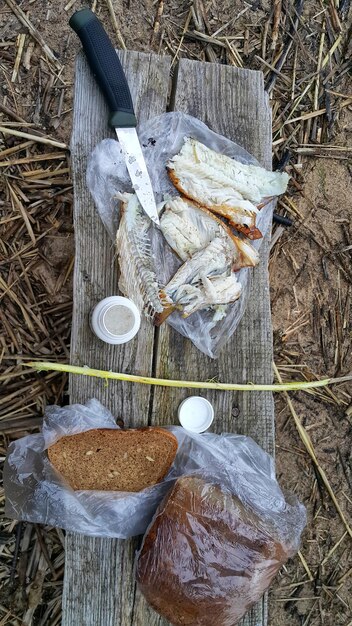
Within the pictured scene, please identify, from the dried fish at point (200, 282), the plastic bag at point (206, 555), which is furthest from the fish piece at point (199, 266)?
the plastic bag at point (206, 555)

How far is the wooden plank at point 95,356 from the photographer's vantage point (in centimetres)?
226

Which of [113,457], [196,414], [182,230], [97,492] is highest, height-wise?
[182,230]

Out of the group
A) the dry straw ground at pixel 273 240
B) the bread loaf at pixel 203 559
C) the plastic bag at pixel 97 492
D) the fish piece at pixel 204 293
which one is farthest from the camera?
the dry straw ground at pixel 273 240

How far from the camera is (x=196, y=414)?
7.83ft

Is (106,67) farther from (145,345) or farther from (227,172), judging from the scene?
(145,345)

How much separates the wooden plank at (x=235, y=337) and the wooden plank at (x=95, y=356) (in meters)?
0.10

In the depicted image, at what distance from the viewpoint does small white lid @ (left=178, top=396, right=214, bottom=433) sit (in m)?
2.35

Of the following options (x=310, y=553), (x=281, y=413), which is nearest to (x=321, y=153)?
(x=281, y=413)

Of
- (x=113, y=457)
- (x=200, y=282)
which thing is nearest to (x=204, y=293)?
(x=200, y=282)

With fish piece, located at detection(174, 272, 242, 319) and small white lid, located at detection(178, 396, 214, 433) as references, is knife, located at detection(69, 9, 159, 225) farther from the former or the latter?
small white lid, located at detection(178, 396, 214, 433)

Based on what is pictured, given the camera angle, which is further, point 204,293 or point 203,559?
point 204,293

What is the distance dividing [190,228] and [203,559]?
48.7 inches

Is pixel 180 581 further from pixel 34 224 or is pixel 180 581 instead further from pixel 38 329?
pixel 34 224

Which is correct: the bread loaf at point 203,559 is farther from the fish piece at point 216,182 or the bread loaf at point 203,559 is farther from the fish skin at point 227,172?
the fish skin at point 227,172
